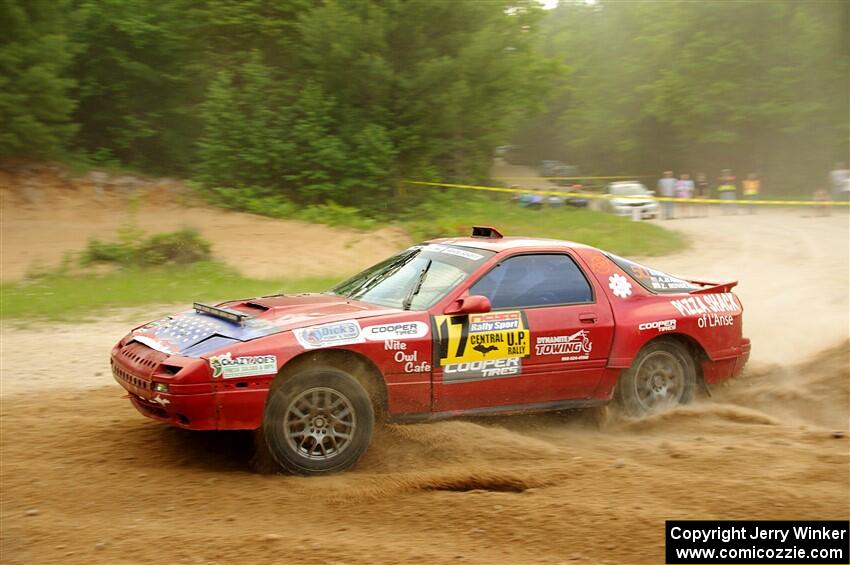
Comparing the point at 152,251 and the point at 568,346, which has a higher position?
the point at 152,251

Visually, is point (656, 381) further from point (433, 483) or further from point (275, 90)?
point (275, 90)

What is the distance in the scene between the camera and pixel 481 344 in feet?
20.9

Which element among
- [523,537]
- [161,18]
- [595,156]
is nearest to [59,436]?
[523,537]

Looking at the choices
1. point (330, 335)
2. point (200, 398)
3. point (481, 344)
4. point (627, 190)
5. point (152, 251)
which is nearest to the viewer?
point (200, 398)

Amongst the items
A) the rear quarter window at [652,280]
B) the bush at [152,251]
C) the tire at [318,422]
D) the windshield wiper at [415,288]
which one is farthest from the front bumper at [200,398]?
the bush at [152,251]

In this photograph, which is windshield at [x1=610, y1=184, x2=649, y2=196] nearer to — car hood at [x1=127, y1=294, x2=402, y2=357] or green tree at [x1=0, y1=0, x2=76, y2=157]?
green tree at [x1=0, y1=0, x2=76, y2=157]

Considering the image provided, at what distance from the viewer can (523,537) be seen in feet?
15.6

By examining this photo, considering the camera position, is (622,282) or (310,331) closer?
(310,331)

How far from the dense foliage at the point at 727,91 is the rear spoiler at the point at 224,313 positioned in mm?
36640

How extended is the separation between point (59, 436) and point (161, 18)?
67.1 feet

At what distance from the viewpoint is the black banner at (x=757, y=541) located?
4.63 metres

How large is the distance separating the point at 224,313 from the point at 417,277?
1469 millimetres

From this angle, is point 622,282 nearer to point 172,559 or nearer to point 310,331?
point 310,331

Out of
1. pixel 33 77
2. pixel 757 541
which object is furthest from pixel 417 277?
pixel 33 77
